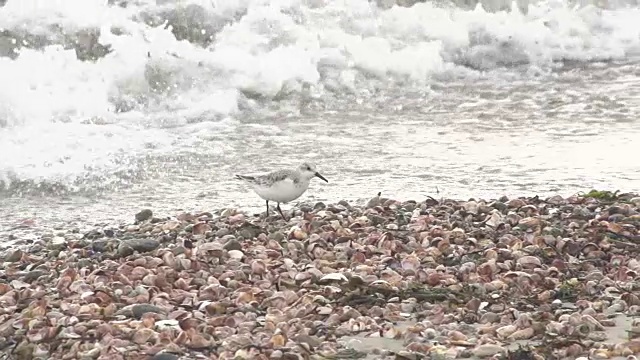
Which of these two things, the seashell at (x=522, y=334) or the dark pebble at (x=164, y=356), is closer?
the dark pebble at (x=164, y=356)

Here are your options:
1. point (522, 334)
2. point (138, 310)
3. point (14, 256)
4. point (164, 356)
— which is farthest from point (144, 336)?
point (14, 256)

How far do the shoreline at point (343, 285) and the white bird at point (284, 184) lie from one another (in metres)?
0.20

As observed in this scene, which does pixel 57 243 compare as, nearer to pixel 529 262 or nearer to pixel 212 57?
pixel 529 262

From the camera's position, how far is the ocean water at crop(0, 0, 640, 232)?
909 centimetres

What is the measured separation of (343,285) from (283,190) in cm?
201

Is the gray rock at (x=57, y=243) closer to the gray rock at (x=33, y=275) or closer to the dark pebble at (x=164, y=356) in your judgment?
the gray rock at (x=33, y=275)

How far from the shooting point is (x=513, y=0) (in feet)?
58.1

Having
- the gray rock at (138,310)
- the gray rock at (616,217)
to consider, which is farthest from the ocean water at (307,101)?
the gray rock at (138,310)

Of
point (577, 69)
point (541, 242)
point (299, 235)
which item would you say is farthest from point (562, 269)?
point (577, 69)

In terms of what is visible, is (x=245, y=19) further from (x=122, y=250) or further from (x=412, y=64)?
(x=122, y=250)

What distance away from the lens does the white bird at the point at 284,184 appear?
7.57 metres

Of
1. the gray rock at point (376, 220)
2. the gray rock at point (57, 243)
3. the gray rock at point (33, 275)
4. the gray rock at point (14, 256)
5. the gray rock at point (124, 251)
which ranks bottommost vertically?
the gray rock at point (57, 243)

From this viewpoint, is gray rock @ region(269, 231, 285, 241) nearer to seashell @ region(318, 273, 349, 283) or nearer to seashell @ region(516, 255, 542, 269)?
seashell @ region(318, 273, 349, 283)

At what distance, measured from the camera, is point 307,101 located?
12.7m
